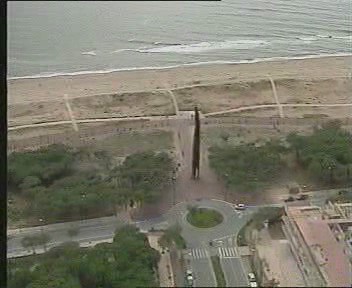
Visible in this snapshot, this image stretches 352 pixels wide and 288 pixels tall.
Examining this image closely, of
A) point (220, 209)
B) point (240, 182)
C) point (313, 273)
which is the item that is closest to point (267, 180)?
point (240, 182)

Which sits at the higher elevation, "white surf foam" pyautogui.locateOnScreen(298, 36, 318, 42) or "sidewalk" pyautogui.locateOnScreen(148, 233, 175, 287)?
"white surf foam" pyautogui.locateOnScreen(298, 36, 318, 42)

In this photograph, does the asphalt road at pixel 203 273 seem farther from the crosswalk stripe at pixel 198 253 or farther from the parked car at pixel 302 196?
the parked car at pixel 302 196

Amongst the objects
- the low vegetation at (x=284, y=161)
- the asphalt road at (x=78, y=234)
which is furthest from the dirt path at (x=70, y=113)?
the asphalt road at (x=78, y=234)

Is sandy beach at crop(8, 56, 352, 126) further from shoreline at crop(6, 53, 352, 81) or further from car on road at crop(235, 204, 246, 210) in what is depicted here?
car on road at crop(235, 204, 246, 210)

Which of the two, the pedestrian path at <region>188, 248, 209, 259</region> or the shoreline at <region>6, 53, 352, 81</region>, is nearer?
the pedestrian path at <region>188, 248, 209, 259</region>

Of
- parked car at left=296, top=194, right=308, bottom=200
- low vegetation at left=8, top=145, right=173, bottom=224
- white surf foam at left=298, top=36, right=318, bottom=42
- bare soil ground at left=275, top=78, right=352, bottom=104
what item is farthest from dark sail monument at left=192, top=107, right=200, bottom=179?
bare soil ground at left=275, top=78, right=352, bottom=104

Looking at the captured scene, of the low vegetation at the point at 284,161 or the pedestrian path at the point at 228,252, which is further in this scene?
the low vegetation at the point at 284,161

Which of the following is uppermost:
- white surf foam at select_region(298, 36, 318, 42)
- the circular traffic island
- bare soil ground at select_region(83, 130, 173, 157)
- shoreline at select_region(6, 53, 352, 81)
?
shoreline at select_region(6, 53, 352, 81)
